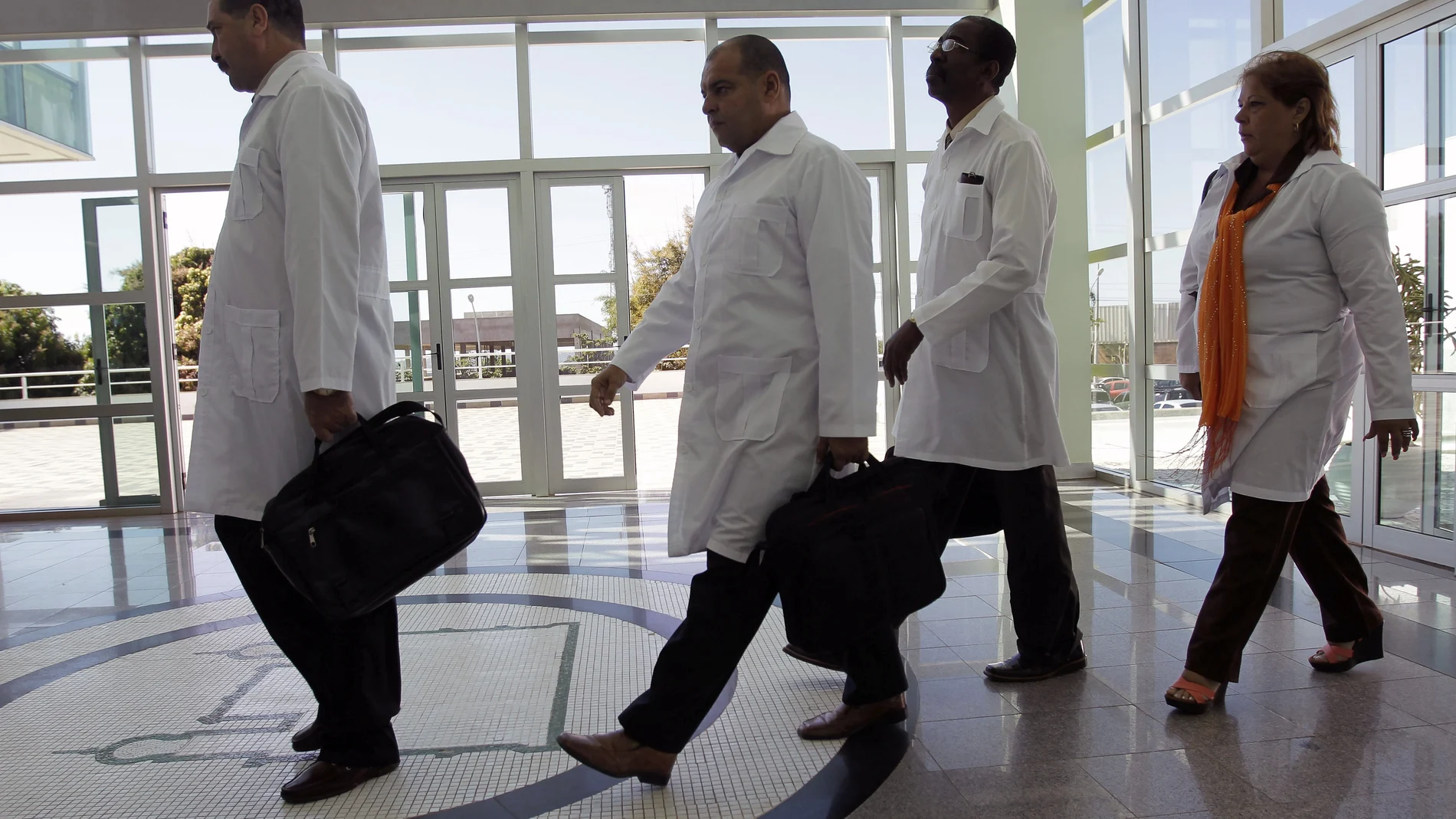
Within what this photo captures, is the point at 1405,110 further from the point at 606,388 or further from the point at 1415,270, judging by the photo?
the point at 606,388

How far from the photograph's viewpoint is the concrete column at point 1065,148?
6.22 meters

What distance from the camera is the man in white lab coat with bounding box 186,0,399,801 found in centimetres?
185

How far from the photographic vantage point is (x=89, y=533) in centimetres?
565

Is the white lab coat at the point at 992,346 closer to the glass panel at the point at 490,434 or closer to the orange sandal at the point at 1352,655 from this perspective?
the orange sandal at the point at 1352,655

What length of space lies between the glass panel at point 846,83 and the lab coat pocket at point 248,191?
17.2 ft

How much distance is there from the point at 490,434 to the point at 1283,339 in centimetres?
526

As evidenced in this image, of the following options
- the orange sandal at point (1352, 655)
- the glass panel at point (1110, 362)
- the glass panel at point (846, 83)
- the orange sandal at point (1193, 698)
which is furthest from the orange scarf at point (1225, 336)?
the glass panel at point (846, 83)

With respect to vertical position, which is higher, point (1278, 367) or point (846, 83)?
point (846, 83)

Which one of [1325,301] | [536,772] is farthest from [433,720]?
[1325,301]

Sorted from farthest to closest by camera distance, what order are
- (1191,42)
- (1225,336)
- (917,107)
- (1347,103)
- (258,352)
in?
(917,107) < (1191,42) < (1347,103) < (1225,336) < (258,352)

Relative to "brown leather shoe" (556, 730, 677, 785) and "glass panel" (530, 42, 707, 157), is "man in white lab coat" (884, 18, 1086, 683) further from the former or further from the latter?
"glass panel" (530, 42, 707, 157)

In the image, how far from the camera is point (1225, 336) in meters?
2.30

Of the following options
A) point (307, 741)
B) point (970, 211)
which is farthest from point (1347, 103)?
point (307, 741)

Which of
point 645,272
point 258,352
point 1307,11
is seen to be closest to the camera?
point 258,352
